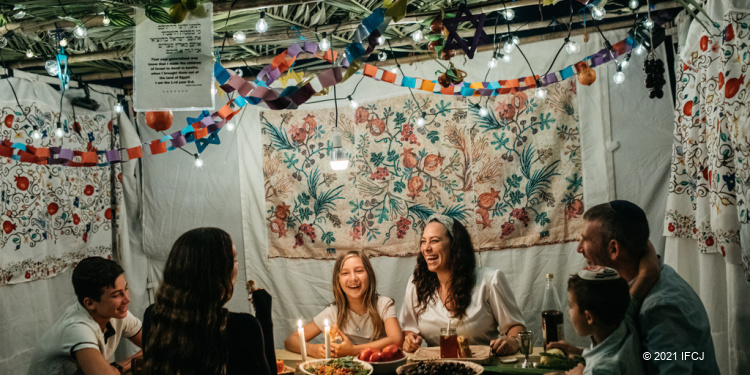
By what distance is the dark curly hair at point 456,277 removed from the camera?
12.8 feet

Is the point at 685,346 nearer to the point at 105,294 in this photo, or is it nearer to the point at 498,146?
the point at 498,146

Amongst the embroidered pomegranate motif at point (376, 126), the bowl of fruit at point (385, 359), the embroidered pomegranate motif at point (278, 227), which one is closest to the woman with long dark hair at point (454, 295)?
the bowl of fruit at point (385, 359)

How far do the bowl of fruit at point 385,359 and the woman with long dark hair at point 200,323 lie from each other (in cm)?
83

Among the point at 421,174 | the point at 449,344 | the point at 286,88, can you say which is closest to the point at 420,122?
the point at 421,174

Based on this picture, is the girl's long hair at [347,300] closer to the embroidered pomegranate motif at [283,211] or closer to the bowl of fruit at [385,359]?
the bowl of fruit at [385,359]

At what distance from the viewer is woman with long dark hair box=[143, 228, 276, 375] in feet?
7.63

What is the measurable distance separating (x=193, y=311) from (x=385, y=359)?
123 cm

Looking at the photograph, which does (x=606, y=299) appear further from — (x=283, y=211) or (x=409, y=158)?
(x=283, y=211)

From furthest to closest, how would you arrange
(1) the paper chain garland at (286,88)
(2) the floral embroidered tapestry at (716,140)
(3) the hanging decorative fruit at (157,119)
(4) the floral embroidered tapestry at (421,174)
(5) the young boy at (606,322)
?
(4) the floral embroidered tapestry at (421,174) → (3) the hanging decorative fruit at (157,119) → (1) the paper chain garland at (286,88) → (2) the floral embroidered tapestry at (716,140) → (5) the young boy at (606,322)

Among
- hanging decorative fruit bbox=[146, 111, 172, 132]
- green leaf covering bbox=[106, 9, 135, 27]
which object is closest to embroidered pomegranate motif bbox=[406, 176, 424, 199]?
hanging decorative fruit bbox=[146, 111, 172, 132]

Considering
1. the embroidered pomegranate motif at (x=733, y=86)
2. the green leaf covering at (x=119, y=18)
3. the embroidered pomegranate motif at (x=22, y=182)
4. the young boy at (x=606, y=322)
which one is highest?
the green leaf covering at (x=119, y=18)

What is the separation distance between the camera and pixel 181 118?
544cm

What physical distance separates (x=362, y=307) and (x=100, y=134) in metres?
2.87

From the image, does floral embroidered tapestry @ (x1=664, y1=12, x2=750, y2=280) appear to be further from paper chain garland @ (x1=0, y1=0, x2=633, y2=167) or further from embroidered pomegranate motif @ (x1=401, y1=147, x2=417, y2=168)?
embroidered pomegranate motif @ (x1=401, y1=147, x2=417, y2=168)
